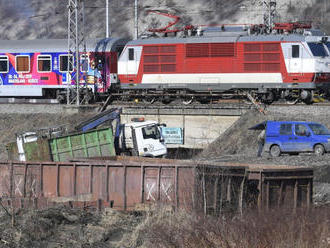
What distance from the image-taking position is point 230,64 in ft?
115

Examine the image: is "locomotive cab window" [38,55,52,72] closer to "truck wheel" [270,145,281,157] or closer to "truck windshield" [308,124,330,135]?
"truck wheel" [270,145,281,157]

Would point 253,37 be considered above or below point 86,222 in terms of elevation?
above

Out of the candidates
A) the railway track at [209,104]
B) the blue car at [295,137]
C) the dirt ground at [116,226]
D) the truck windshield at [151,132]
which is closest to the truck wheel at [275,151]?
the blue car at [295,137]

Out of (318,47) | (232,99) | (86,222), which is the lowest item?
(86,222)

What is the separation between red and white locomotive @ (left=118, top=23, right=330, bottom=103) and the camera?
33.8m

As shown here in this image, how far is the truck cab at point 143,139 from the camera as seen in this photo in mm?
30547

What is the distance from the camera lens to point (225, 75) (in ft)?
116

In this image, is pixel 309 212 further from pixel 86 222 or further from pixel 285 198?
pixel 86 222

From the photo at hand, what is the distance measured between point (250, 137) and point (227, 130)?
1.61 m

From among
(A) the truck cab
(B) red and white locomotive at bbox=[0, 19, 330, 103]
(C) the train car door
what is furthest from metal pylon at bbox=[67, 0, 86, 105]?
(C) the train car door

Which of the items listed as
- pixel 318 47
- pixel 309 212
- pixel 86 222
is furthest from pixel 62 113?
pixel 309 212

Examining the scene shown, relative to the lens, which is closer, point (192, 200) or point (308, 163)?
point (192, 200)

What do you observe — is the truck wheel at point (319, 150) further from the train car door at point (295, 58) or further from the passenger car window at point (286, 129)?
the train car door at point (295, 58)

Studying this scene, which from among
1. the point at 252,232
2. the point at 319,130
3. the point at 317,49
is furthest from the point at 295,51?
the point at 252,232
